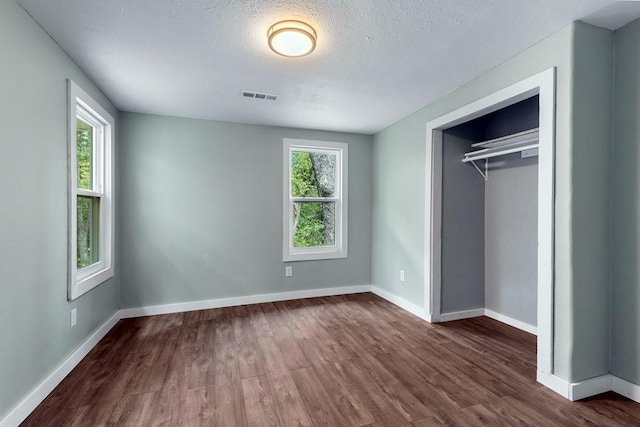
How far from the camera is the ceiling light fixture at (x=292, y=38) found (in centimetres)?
181

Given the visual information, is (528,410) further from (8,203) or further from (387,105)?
(8,203)

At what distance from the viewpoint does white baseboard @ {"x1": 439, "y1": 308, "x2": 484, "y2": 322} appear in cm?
323

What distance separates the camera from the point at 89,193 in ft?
8.87

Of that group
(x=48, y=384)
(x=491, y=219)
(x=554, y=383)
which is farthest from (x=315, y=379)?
(x=491, y=219)

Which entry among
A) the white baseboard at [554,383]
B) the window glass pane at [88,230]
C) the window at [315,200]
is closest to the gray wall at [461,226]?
the white baseboard at [554,383]

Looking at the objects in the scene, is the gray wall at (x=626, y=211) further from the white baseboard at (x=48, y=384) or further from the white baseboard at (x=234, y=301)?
the white baseboard at (x=48, y=384)

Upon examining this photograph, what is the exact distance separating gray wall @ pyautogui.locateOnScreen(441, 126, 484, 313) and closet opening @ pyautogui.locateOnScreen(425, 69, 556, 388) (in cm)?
1

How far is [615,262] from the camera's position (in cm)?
194

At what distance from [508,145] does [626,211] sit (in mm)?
1073

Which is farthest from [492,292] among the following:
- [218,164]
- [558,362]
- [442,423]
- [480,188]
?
[218,164]

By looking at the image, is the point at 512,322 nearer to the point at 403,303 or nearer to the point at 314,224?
the point at 403,303

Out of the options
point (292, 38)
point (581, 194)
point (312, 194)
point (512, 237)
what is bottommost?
point (512, 237)

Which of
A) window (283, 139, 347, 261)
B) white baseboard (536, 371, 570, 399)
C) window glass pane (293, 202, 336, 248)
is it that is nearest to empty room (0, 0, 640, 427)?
white baseboard (536, 371, 570, 399)

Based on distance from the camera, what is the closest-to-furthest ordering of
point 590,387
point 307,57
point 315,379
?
point 590,387 < point 315,379 < point 307,57
